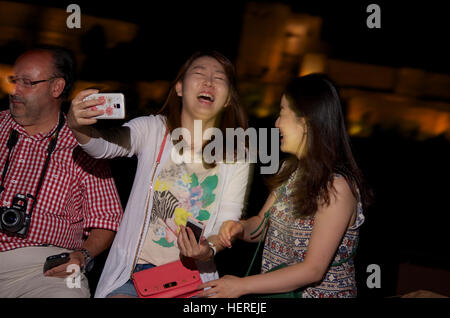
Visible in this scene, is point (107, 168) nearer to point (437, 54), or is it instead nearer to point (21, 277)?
point (21, 277)

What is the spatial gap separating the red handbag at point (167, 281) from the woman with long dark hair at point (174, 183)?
95mm

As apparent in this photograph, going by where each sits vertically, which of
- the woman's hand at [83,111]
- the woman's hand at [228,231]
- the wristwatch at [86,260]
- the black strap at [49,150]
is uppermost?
the woman's hand at [83,111]

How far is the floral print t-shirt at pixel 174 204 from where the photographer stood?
2.21m

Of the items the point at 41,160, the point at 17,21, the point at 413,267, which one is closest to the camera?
the point at 41,160

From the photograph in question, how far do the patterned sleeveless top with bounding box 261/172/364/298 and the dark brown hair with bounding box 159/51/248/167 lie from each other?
0.69 metres

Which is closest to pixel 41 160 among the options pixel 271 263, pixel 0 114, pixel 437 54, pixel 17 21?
pixel 0 114

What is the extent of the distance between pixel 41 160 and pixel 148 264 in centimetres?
90

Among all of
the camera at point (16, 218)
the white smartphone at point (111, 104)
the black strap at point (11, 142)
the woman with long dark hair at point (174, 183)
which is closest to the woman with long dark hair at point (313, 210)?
the woman with long dark hair at point (174, 183)

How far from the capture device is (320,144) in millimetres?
1928

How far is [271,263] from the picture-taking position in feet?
6.75

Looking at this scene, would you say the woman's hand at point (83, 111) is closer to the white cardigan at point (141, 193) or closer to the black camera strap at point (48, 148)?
the white cardigan at point (141, 193)

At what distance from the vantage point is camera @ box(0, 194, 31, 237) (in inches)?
87.0

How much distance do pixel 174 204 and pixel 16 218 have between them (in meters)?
0.87

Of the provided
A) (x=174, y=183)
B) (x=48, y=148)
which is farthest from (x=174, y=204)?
(x=48, y=148)
